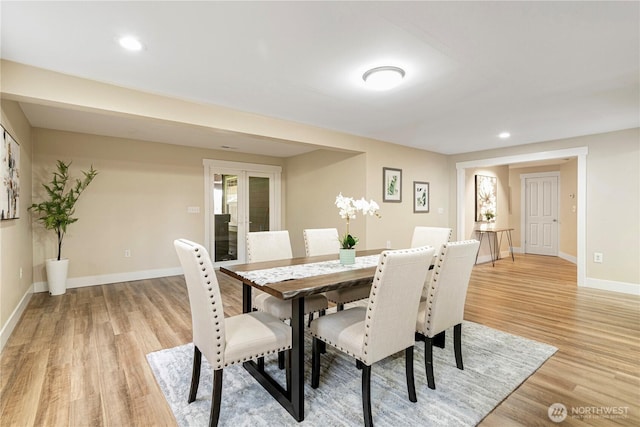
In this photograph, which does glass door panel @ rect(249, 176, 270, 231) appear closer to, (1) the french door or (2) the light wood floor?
(1) the french door

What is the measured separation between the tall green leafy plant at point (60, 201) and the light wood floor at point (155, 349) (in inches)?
37.2

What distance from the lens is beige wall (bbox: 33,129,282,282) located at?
173 inches

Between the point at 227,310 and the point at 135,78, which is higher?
the point at 135,78

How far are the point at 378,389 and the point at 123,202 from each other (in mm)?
4711

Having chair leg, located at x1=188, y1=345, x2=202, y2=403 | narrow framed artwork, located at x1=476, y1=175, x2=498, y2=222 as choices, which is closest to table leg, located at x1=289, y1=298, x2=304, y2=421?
chair leg, located at x1=188, y1=345, x2=202, y2=403

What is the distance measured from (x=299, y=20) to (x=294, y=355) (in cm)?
195

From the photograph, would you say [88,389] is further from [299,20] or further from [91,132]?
[91,132]

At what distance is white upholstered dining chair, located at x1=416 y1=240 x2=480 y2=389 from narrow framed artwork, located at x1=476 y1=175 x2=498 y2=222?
4.98m

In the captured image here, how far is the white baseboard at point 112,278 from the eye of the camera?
4.28 metres

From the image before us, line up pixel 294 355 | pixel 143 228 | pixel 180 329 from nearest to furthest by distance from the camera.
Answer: pixel 294 355 < pixel 180 329 < pixel 143 228

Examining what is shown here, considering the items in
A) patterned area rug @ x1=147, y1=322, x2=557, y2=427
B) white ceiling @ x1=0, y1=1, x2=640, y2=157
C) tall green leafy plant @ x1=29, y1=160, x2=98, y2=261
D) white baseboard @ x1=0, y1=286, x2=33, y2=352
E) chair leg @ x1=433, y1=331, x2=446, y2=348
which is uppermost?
white ceiling @ x1=0, y1=1, x2=640, y2=157

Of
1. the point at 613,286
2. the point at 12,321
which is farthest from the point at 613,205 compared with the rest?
the point at 12,321

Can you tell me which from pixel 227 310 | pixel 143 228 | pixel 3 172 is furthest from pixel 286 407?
pixel 143 228

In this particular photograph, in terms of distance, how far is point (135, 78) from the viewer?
2.62 meters
